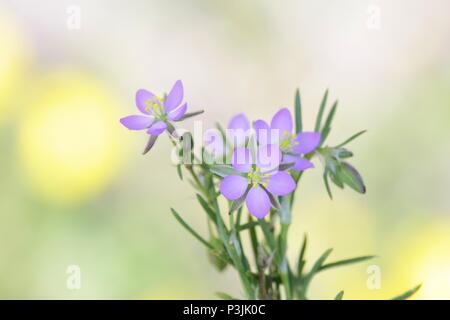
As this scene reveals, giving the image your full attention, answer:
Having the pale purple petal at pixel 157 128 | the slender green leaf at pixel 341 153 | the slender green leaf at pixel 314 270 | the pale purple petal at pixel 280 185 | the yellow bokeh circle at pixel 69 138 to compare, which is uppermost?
the yellow bokeh circle at pixel 69 138

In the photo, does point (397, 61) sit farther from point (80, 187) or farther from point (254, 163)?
point (254, 163)

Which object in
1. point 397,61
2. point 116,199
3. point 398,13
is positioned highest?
point 398,13

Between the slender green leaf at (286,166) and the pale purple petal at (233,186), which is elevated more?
the slender green leaf at (286,166)

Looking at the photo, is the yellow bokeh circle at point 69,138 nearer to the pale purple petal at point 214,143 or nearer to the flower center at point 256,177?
the pale purple petal at point 214,143

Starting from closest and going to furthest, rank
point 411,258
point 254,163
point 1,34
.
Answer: point 254,163 → point 411,258 → point 1,34

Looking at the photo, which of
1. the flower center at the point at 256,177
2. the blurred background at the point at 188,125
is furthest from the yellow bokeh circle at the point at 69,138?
the flower center at the point at 256,177

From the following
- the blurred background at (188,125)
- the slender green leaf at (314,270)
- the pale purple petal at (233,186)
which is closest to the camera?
the pale purple petal at (233,186)

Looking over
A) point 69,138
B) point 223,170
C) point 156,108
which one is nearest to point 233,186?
point 223,170
